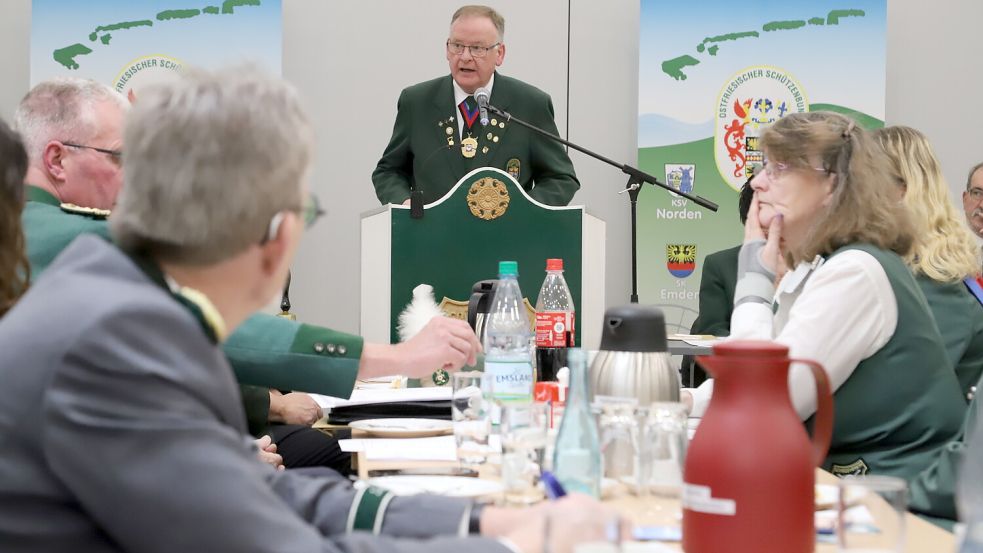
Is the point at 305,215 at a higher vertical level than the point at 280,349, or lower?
higher

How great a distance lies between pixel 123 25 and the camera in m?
5.53

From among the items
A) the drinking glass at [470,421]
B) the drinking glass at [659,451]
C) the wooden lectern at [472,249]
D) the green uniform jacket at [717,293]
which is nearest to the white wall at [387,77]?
the green uniform jacket at [717,293]

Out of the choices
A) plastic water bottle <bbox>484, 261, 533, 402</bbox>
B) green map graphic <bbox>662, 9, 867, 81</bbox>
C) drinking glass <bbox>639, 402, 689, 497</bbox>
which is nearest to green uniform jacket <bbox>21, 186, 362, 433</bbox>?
plastic water bottle <bbox>484, 261, 533, 402</bbox>

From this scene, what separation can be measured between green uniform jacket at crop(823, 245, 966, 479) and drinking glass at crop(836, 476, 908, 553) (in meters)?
1.09

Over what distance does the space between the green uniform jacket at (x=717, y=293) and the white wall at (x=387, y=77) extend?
0.93 meters

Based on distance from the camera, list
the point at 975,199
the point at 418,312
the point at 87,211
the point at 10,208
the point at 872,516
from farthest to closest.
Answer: the point at 975,199, the point at 418,312, the point at 87,211, the point at 10,208, the point at 872,516

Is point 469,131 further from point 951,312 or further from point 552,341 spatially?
point 951,312

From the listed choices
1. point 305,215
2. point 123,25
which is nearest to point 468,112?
point 123,25

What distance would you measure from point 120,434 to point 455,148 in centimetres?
340

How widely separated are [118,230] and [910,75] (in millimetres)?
5729

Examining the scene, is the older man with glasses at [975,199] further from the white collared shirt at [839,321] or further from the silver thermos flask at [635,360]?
the silver thermos flask at [635,360]

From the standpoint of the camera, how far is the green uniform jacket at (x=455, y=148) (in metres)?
4.13

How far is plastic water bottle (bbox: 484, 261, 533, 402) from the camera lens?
2078 millimetres

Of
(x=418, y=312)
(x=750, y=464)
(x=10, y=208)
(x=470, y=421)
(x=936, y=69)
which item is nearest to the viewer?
(x=750, y=464)
